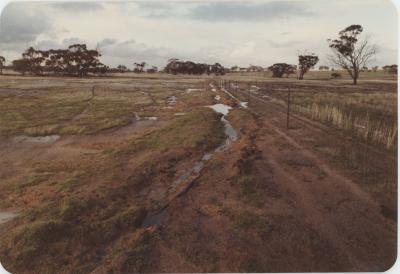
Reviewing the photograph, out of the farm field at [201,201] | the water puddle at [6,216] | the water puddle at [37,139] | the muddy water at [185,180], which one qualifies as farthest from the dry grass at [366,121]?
the water puddle at [37,139]

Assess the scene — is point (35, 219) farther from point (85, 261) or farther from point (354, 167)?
point (354, 167)

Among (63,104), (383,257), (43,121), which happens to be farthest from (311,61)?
(383,257)

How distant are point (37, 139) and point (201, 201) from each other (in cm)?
1179

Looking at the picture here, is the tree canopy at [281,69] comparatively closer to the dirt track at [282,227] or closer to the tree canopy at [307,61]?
the tree canopy at [307,61]

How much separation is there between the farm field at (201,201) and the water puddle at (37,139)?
5cm

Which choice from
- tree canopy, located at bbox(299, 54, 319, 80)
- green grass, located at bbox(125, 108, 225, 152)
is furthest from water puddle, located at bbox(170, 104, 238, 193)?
tree canopy, located at bbox(299, 54, 319, 80)

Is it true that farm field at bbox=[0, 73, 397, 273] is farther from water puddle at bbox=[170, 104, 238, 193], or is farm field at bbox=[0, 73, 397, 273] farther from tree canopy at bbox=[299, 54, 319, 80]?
tree canopy at bbox=[299, 54, 319, 80]

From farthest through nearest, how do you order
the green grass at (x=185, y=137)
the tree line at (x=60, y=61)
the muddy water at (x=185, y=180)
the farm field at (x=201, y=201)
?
the tree line at (x=60, y=61)
the green grass at (x=185, y=137)
the muddy water at (x=185, y=180)
the farm field at (x=201, y=201)

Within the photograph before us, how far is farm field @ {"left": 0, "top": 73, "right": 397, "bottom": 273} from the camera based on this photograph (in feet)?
21.5

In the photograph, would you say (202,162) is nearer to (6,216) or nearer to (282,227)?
(282,227)

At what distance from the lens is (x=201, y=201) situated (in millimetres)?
8938

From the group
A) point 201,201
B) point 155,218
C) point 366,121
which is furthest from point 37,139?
point 366,121

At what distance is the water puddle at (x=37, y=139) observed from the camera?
16.6 m

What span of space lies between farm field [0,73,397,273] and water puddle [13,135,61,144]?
0.05 metres
